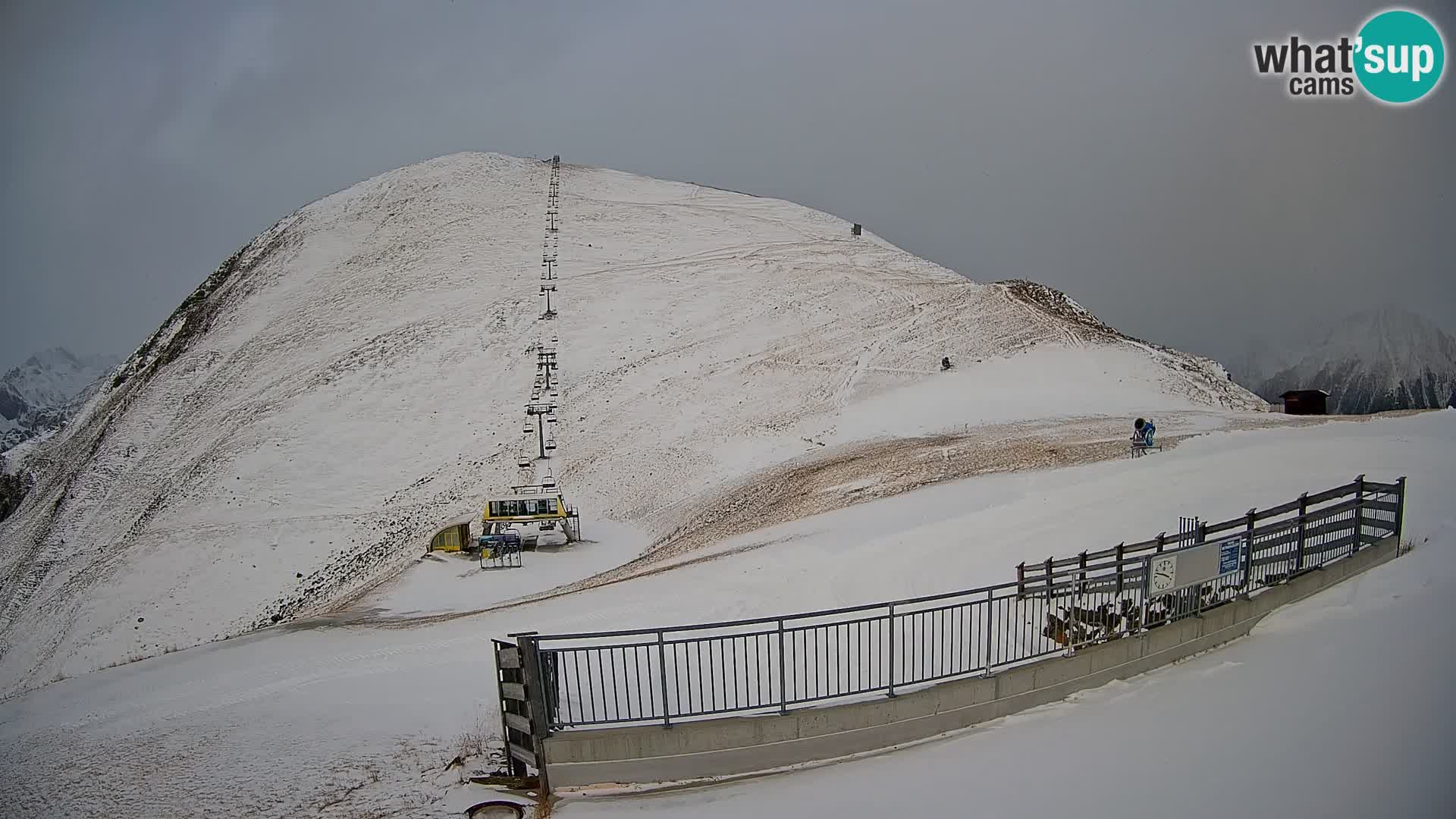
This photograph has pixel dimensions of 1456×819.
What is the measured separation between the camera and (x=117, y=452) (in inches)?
1404

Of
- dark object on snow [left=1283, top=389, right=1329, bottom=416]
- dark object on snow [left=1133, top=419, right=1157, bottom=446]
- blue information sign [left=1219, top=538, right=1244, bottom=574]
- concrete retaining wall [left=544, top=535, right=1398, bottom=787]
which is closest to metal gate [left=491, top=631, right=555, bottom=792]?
concrete retaining wall [left=544, top=535, right=1398, bottom=787]

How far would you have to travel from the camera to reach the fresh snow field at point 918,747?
744 centimetres

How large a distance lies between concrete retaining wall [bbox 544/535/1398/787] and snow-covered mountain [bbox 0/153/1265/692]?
16244mm

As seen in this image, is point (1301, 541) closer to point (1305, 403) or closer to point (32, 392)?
point (32, 392)

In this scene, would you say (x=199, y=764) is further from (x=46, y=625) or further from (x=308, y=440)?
(x=308, y=440)

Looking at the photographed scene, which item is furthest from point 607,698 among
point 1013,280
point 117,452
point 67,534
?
point 1013,280

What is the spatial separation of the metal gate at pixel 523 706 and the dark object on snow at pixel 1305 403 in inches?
1304

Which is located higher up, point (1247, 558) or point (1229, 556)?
point (1229, 556)

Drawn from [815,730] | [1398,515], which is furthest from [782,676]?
[1398,515]

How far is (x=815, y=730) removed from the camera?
875cm

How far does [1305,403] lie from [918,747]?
3159cm

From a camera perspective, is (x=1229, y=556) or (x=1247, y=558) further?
(x=1247, y=558)

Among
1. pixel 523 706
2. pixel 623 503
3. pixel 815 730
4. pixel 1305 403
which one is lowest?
pixel 623 503

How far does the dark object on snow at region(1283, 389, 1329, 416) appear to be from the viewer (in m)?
32.2
